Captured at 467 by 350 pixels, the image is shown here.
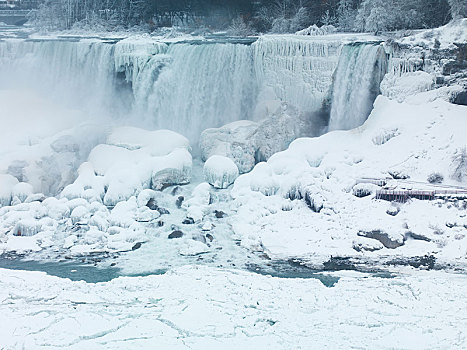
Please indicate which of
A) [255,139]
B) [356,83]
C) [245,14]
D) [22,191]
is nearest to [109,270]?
[22,191]

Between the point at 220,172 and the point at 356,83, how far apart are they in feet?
14.9

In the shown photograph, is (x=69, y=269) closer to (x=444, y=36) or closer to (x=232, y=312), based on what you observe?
(x=232, y=312)

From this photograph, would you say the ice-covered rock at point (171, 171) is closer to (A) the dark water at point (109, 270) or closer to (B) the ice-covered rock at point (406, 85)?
(A) the dark water at point (109, 270)

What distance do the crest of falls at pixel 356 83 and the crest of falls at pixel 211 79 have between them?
0.03 meters

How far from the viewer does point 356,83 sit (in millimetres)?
15773

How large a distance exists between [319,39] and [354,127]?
3043 mm

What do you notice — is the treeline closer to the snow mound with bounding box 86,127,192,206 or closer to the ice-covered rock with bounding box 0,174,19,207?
the snow mound with bounding box 86,127,192,206

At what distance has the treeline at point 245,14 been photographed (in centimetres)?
1964

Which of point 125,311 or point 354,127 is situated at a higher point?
point 354,127

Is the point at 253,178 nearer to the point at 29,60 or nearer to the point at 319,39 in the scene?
the point at 319,39

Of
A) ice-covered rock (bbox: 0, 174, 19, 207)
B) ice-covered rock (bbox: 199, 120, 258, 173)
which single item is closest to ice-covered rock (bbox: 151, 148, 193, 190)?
ice-covered rock (bbox: 199, 120, 258, 173)

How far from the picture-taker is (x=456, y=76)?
47.4 ft

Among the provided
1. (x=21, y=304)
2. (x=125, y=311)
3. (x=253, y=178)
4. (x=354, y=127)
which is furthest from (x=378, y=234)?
(x=21, y=304)

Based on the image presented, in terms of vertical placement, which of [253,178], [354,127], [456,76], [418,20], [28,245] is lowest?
[28,245]
